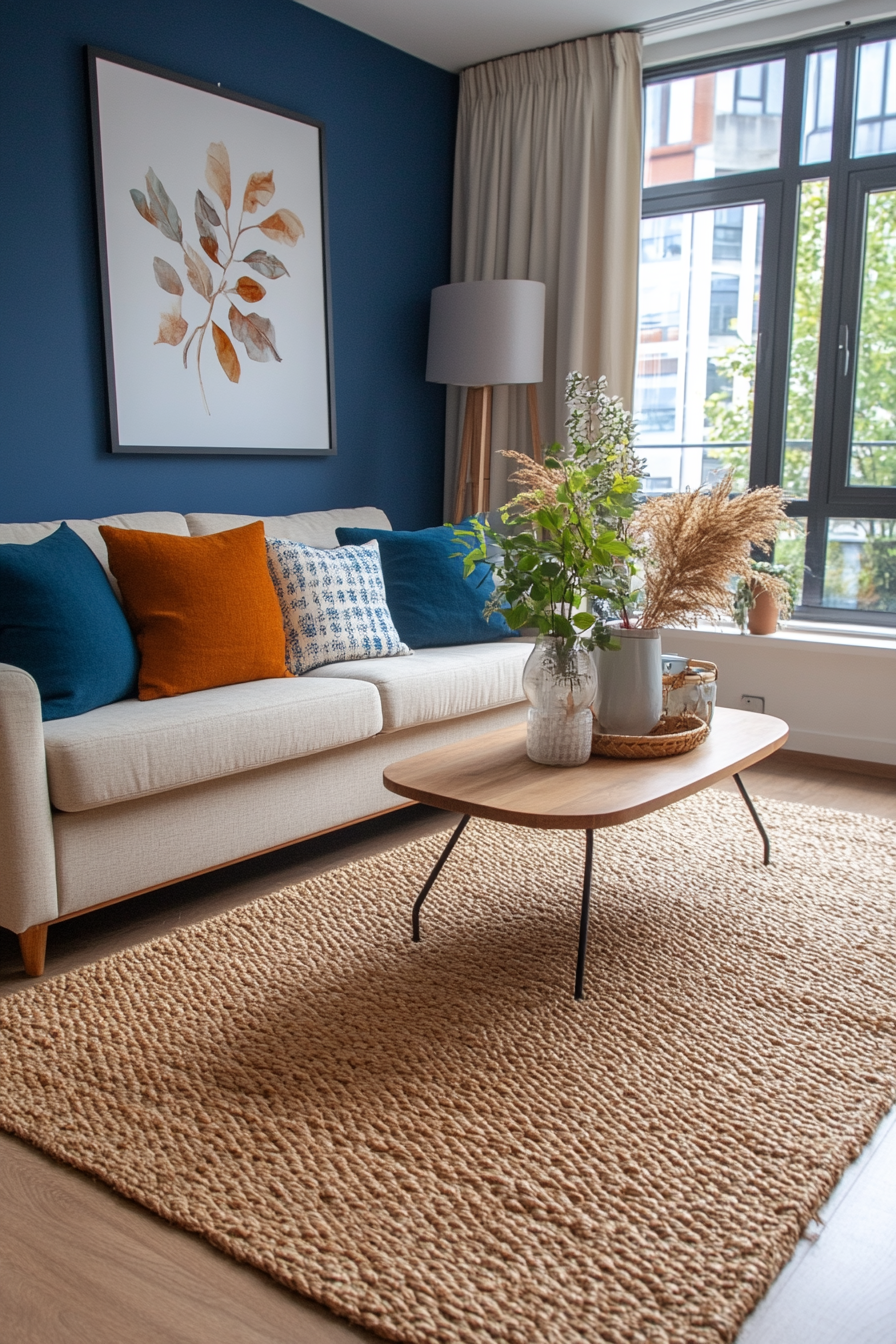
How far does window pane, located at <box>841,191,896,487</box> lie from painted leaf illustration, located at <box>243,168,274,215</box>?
7.14 feet

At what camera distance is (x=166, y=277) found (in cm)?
351

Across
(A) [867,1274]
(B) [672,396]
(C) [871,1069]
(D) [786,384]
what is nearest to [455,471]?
(B) [672,396]

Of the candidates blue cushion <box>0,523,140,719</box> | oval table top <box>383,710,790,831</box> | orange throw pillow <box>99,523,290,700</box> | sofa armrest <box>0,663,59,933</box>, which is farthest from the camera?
orange throw pillow <box>99,523,290,700</box>

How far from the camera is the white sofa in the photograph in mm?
2211

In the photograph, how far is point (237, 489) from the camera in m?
3.90

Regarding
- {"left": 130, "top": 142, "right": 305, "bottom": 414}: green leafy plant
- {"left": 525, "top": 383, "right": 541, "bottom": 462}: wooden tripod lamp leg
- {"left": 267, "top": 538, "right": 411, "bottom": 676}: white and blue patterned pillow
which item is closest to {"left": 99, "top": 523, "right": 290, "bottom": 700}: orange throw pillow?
{"left": 267, "top": 538, "right": 411, "bottom": 676}: white and blue patterned pillow

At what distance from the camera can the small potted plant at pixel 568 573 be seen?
2.22 m

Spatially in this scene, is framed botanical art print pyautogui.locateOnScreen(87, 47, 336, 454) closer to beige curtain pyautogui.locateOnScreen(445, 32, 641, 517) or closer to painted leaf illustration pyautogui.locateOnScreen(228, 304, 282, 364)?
painted leaf illustration pyautogui.locateOnScreen(228, 304, 282, 364)

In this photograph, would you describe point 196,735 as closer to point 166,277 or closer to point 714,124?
point 166,277

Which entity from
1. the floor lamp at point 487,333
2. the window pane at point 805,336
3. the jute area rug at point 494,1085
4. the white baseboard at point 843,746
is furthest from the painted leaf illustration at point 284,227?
the white baseboard at point 843,746

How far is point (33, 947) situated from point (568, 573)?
53.7 inches

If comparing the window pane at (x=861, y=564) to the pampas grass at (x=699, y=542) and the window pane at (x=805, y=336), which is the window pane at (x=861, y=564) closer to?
the window pane at (x=805, y=336)

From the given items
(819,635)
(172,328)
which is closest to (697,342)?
(819,635)

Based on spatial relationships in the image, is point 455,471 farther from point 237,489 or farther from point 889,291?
point 889,291
